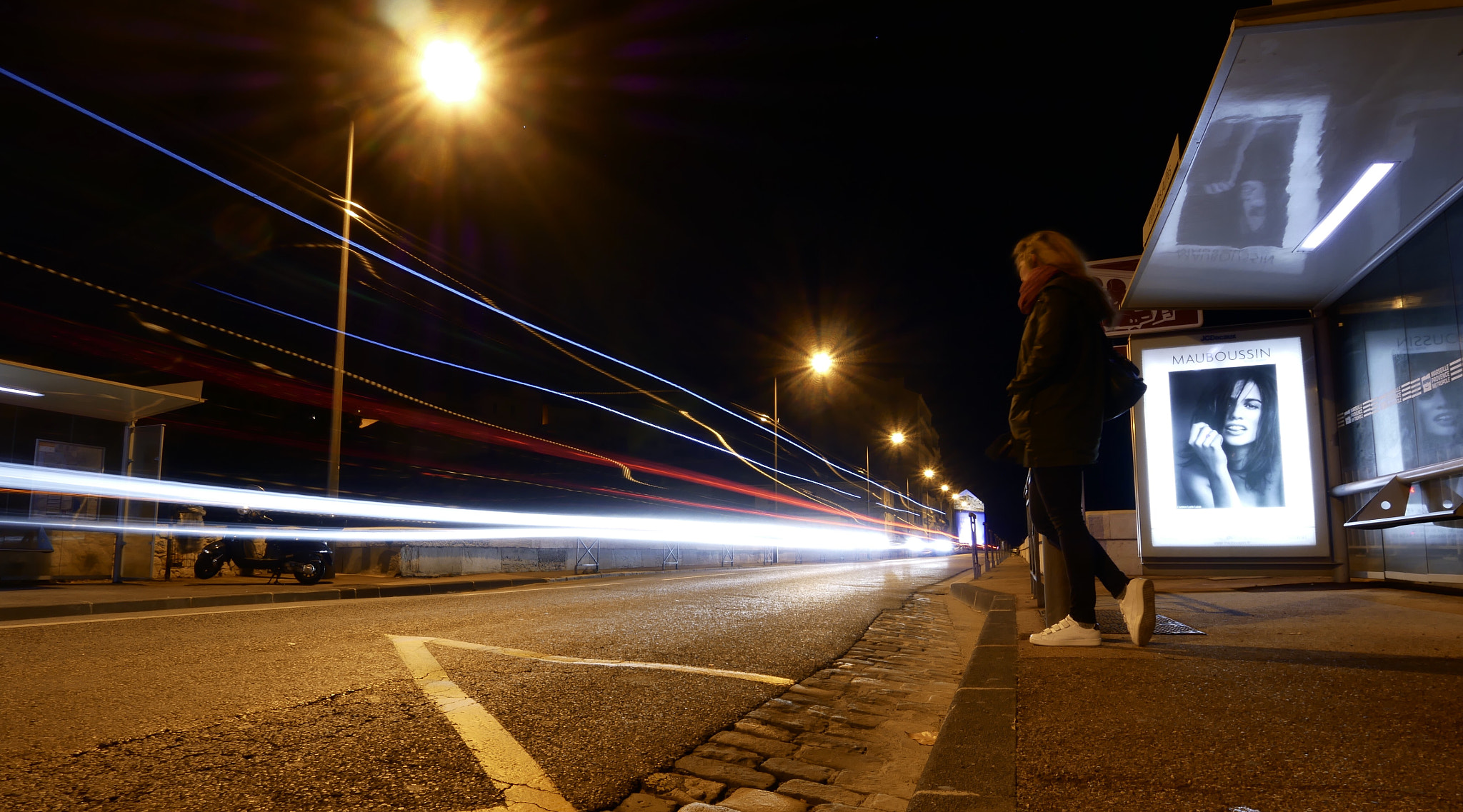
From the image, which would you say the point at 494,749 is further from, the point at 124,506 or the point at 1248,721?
the point at 124,506

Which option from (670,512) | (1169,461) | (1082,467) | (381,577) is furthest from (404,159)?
(670,512)

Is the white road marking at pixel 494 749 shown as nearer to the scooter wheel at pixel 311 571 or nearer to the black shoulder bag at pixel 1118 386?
the black shoulder bag at pixel 1118 386

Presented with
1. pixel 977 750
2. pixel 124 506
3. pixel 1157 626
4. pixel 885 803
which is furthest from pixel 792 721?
pixel 124 506

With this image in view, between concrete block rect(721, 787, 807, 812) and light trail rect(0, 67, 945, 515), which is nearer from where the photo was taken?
concrete block rect(721, 787, 807, 812)

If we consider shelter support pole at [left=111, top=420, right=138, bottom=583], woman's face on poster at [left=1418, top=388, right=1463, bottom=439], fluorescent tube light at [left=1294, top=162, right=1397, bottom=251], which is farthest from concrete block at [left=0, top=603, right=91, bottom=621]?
woman's face on poster at [left=1418, top=388, right=1463, bottom=439]

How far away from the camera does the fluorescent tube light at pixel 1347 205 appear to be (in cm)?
575

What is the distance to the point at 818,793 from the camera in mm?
2600

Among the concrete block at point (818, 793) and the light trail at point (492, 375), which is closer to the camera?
the concrete block at point (818, 793)

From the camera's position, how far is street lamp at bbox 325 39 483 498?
12.3 metres

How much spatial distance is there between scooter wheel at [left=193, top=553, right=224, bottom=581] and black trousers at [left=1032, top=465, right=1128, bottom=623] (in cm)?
1465

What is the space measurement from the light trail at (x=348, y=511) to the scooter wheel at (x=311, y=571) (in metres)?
0.62

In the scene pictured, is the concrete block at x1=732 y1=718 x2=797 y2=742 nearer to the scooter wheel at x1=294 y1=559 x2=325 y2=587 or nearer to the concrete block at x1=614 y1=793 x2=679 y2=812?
the concrete block at x1=614 y1=793 x2=679 y2=812

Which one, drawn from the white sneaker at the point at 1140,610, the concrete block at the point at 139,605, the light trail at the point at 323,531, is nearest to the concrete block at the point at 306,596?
the concrete block at the point at 139,605

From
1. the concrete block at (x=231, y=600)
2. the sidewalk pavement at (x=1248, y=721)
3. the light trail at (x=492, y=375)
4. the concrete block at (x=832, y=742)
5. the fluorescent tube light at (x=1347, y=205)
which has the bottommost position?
the concrete block at (x=231, y=600)
